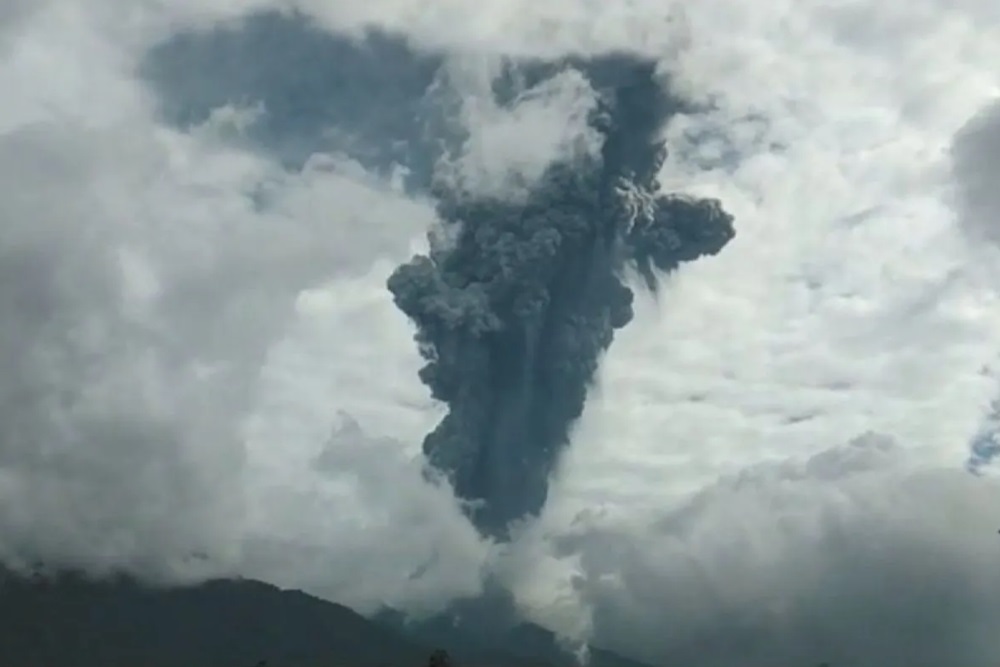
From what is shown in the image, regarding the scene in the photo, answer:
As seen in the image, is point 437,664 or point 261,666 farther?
point 261,666
